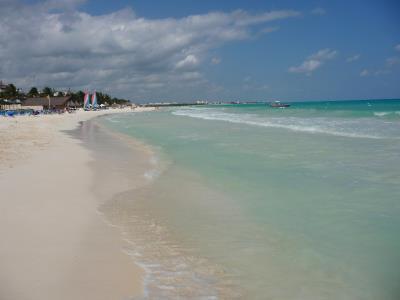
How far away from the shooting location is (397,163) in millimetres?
12195

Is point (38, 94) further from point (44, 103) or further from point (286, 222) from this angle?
point (286, 222)

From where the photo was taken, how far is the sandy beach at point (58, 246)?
4234 millimetres

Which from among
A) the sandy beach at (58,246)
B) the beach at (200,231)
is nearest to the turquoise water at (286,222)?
the beach at (200,231)

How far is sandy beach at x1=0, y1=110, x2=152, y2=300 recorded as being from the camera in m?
4.23

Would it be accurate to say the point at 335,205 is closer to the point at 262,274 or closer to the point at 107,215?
the point at 262,274

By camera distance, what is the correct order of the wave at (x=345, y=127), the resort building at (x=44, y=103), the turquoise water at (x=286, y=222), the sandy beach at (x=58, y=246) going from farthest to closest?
1. the resort building at (x=44, y=103)
2. the wave at (x=345, y=127)
3. the turquoise water at (x=286, y=222)
4. the sandy beach at (x=58, y=246)

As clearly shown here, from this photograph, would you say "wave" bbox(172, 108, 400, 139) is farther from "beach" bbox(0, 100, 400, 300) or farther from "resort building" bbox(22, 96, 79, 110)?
"resort building" bbox(22, 96, 79, 110)

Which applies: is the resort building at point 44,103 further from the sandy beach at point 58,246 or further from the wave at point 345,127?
the sandy beach at point 58,246

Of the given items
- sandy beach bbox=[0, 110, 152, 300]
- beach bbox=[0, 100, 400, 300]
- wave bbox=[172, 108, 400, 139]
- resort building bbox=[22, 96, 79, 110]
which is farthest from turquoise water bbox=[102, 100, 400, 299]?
resort building bbox=[22, 96, 79, 110]

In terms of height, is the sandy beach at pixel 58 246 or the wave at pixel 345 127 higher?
the wave at pixel 345 127

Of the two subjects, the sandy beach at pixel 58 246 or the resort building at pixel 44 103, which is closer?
the sandy beach at pixel 58 246

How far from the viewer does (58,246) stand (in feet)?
17.8

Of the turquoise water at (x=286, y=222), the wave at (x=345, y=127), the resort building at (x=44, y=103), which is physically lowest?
the turquoise water at (x=286, y=222)

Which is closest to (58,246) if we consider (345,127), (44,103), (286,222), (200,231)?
(200,231)
